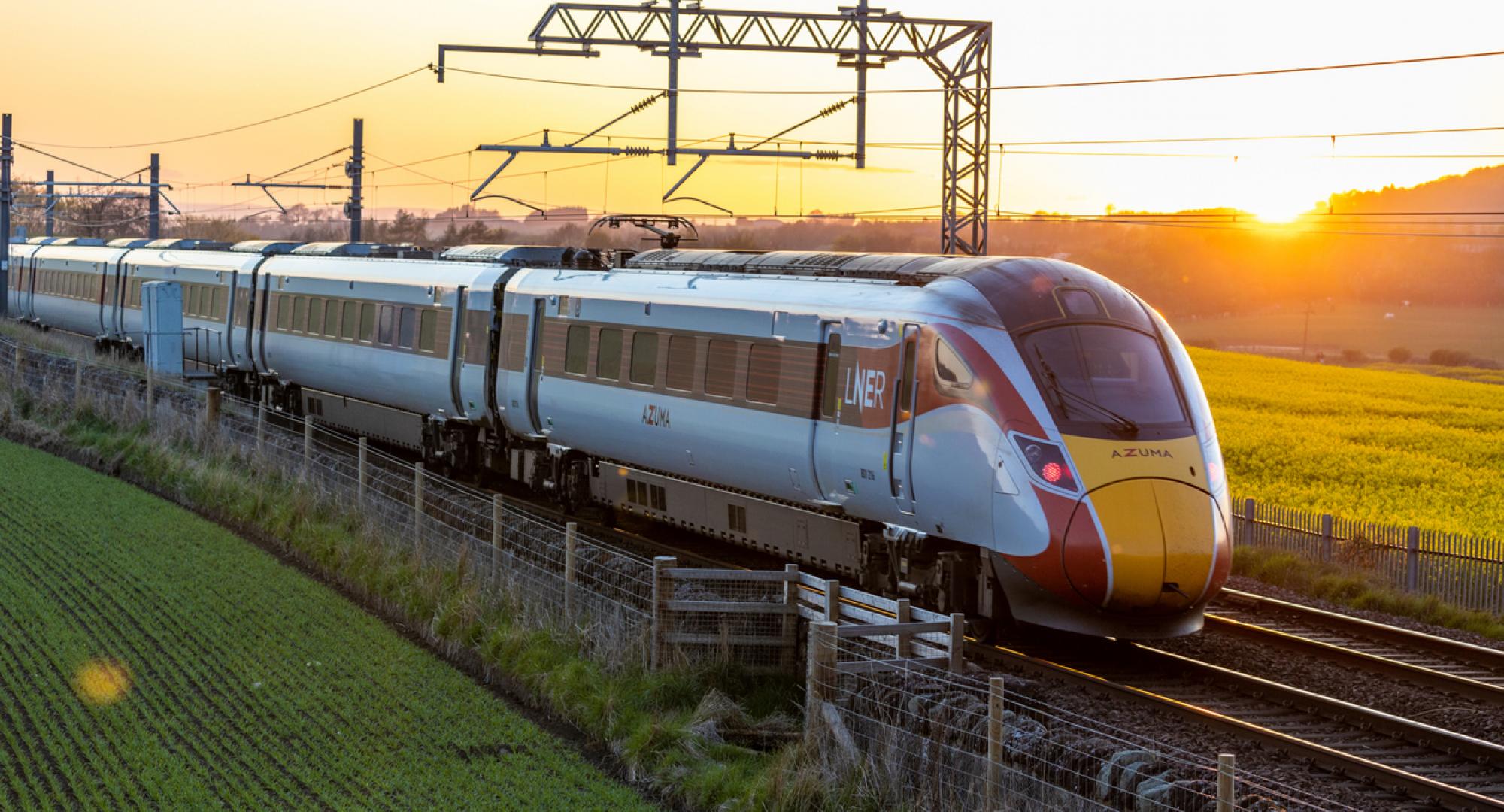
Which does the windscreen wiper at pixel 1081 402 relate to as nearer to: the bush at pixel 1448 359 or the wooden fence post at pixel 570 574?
the wooden fence post at pixel 570 574

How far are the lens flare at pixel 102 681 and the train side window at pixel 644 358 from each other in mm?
7399

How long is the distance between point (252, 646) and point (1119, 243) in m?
142

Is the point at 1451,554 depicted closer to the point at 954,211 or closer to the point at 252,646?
the point at 954,211

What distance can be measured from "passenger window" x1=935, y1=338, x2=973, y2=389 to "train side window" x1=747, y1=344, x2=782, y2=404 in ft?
9.26

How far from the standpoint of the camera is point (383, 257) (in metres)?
29.4

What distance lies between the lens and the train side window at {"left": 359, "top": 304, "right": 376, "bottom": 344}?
90.8 feet

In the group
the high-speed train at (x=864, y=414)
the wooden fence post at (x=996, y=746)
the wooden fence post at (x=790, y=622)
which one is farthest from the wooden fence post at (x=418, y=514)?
the wooden fence post at (x=996, y=746)

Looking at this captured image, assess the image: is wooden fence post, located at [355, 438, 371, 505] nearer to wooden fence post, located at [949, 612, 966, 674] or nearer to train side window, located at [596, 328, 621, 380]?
train side window, located at [596, 328, 621, 380]

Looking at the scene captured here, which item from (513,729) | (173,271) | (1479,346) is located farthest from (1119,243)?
(513,729)

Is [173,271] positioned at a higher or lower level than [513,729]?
higher

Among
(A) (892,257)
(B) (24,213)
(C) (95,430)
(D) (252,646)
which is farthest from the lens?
(B) (24,213)

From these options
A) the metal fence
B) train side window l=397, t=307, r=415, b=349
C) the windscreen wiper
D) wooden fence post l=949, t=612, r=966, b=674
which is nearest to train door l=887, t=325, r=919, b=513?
the windscreen wiper

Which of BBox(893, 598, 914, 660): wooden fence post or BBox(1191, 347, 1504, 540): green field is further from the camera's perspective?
BBox(1191, 347, 1504, 540): green field

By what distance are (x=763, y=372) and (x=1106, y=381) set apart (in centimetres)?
433
